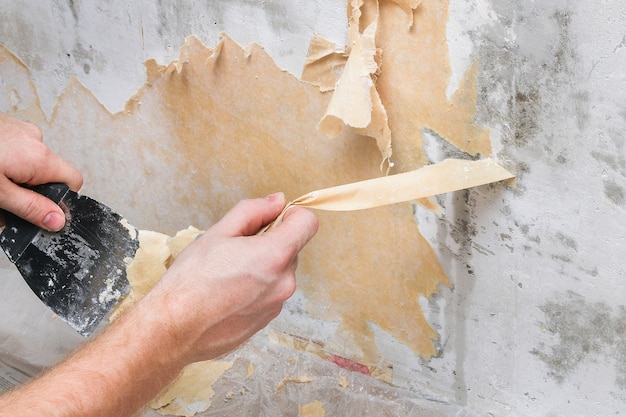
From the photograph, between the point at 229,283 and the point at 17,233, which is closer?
the point at 229,283

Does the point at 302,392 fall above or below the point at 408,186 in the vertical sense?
below

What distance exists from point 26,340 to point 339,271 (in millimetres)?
842

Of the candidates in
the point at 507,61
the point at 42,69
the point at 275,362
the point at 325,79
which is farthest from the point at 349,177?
the point at 42,69

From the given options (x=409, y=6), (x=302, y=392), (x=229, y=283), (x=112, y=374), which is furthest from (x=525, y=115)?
(x=302, y=392)

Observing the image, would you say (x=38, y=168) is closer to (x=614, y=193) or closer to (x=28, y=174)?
(x=28, y=174)

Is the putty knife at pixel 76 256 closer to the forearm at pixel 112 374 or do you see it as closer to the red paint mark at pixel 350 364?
the forearm at pixel 112 374

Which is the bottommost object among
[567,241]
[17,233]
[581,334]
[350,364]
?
[350,364]

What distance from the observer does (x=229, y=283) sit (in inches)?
44.8

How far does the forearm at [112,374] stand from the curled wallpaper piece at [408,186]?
0.29 meters

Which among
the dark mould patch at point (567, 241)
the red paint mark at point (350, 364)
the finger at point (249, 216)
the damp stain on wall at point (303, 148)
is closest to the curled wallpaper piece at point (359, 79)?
the damp stain on wall at point (303, 148)

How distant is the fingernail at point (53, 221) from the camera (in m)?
1.26

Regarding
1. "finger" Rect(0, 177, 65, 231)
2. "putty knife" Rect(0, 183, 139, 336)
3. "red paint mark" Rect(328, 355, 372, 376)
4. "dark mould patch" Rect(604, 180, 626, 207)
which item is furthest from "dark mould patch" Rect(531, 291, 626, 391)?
"finger" Rect(0, 177, 65, 231)

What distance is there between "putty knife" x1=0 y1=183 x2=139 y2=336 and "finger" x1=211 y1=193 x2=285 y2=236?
0.23 meters

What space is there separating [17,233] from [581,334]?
39.8 inches
